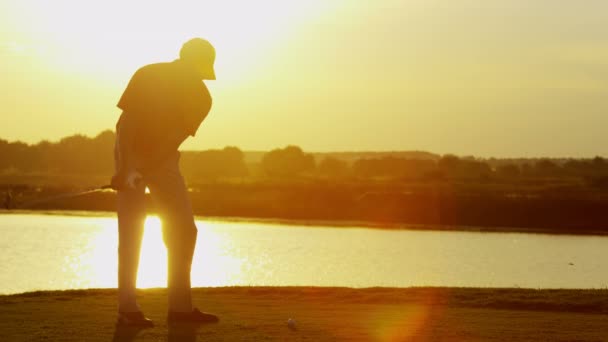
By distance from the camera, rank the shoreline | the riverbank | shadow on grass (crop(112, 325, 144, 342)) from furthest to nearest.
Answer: the riverbank < the shoreline < shadow on grass (crop(112, 325, 144, 342))

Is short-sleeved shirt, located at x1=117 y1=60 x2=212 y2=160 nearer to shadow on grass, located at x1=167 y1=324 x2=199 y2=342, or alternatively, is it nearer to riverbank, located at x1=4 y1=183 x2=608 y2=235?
shadow on grass, located at x1=167 y1=324 x2=199 y2=342

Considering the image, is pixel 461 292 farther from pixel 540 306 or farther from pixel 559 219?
pixel 559 219

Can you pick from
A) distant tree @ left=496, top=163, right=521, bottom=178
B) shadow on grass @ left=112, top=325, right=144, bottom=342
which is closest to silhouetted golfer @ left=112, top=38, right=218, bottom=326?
shadow on grass @ left=112, top=325, right=144, bottom=342

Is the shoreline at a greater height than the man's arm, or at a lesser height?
Result: lesser

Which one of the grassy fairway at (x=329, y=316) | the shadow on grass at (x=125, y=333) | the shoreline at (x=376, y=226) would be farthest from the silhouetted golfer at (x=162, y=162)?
the shoreline at (x=376, y=226)

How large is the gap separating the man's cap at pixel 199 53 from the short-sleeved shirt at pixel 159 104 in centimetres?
16

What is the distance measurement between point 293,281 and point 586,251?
22110 mm

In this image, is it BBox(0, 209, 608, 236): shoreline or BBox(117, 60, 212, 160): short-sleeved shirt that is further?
BBox(0, 209, 608, 236): shoreline

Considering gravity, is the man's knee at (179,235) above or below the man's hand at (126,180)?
below

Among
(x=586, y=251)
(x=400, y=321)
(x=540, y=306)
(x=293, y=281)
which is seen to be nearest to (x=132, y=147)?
(x=400, y=321)

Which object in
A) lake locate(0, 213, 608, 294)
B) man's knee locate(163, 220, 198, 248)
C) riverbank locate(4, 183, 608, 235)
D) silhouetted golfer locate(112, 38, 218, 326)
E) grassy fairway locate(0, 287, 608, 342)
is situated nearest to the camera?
grassy fairway locate(0, 287, 608, 342)

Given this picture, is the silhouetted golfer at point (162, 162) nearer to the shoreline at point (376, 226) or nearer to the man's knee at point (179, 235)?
the man's knee at point (179, 235)

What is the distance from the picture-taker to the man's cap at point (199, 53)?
9.34m

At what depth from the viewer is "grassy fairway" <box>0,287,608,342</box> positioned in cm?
855
